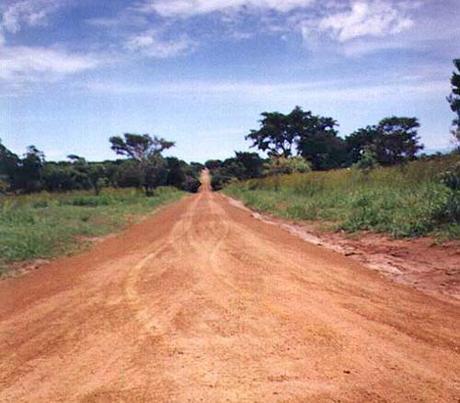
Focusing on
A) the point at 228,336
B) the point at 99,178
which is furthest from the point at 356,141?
the point at 228,336

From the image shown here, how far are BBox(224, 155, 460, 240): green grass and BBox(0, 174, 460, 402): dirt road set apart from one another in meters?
3.71

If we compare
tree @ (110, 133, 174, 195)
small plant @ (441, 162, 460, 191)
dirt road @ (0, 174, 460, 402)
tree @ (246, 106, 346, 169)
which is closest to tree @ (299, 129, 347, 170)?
tree @ (246, 106, 346, 169)

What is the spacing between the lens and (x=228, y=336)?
4.64 metres

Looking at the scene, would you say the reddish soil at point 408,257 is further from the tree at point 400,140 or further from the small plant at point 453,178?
the tree at point 400,140

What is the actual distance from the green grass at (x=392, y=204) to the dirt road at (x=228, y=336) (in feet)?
12.2

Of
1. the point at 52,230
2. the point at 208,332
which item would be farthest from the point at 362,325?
the point at 52,230

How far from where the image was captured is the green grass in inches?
435

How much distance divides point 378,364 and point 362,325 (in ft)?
3.26

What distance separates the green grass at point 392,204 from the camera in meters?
11.0

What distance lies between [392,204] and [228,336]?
10.4 meters

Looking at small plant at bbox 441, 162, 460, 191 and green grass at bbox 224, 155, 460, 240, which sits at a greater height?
small plant at bbox 441, 162, 460, 191

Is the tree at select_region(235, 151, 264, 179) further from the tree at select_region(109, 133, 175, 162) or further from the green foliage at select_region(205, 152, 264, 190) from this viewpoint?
the tree at select_region(109, 133, 175, 162)

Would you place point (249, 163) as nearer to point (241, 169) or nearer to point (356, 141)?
point (241, 169)

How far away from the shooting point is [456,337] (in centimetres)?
479
